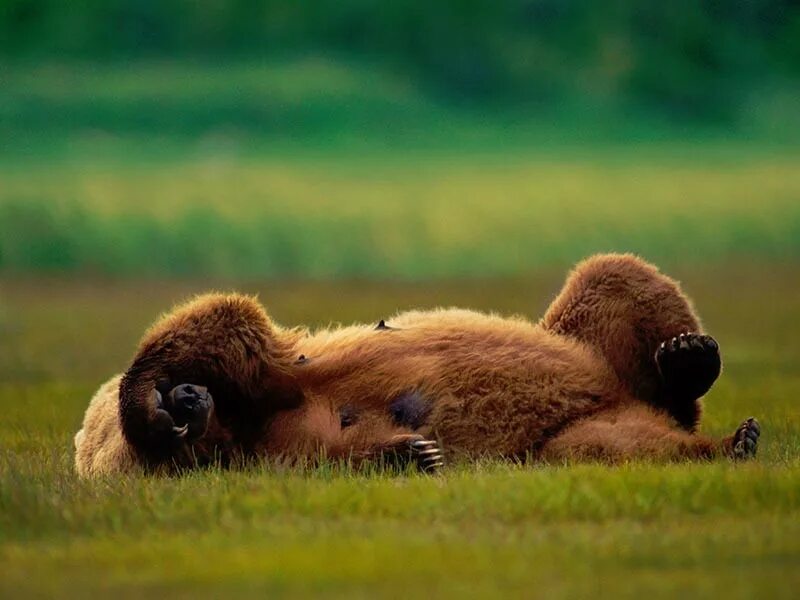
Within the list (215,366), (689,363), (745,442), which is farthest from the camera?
(689,363)

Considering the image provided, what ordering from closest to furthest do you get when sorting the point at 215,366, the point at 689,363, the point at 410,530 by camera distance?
the point at 410,530 → the point at 215,366 → the point at 689,363

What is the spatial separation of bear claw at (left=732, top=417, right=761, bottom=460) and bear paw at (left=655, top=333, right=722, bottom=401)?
1.41ft

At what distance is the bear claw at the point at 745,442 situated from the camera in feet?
28.5

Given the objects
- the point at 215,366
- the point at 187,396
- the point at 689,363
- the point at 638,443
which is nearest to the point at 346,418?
the point at 215,366

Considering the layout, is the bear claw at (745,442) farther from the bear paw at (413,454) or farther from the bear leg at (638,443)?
the bear paw at (413,454)

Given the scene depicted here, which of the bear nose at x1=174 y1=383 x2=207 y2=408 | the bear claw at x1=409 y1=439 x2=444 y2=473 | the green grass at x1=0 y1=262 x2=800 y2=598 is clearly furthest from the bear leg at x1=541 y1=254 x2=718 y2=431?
the bear nose at x1=174 y1=383 x2=207 y2=408

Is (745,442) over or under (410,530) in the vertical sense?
over

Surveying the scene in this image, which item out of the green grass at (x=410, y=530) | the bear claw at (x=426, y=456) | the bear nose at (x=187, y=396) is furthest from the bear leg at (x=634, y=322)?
the bear nose at (x=187, y=396)

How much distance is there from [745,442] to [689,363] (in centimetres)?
61

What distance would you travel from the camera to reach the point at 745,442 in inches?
344

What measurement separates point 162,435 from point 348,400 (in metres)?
0.97

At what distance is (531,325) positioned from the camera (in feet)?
31.7

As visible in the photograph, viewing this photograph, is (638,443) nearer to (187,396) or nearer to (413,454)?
(413,454)

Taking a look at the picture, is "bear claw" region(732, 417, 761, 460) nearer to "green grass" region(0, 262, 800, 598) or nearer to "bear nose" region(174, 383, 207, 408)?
"green grass" region(0, 262, 800, 598)
